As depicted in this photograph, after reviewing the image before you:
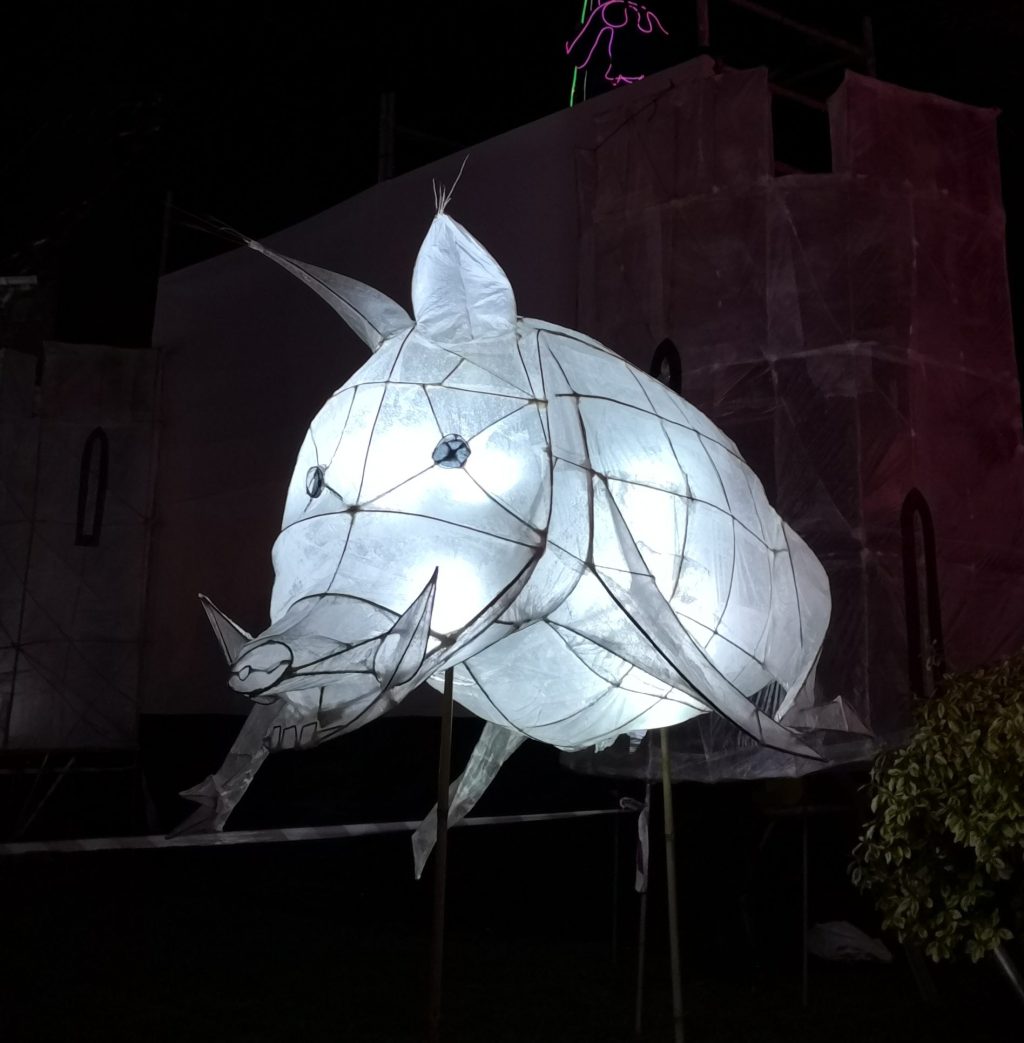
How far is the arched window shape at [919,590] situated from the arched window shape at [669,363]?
116cm

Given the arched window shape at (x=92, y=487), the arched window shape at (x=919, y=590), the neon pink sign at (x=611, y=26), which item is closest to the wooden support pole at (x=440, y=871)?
the arched window shape at (x=919, y=590)

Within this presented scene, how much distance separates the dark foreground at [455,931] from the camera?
11.4 ft

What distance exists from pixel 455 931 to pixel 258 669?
3.49 metres

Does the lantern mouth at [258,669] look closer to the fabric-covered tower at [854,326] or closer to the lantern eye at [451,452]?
the lantern eye at [451,452]

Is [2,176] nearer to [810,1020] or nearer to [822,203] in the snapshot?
[822,203]

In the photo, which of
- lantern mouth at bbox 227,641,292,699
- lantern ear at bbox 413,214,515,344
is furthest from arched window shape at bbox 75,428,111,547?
lantern mouth at bbox 227,641,292,699

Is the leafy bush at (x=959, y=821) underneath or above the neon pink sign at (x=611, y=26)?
underneath

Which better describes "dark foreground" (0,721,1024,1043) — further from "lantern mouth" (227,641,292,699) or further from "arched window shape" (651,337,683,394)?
"lantern mouth" (227,641,292,699)

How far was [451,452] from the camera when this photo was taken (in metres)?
1.95

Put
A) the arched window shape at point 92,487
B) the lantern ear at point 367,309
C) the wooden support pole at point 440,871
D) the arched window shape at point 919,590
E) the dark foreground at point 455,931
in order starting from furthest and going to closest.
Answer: the arched window shape at point 92,487
the arched window shape at point 919,590
the dark foreground at point 455,931
the lantern ear at point 367,309
the wooden support pole at point 440,871

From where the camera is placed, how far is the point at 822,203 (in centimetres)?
504

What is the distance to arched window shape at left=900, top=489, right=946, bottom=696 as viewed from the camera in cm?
460

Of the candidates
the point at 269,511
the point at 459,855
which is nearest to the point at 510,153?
the point at 269,511

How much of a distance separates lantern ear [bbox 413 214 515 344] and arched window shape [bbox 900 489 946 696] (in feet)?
10.4
